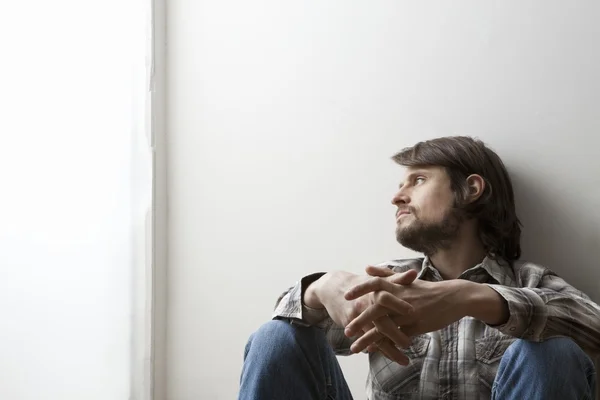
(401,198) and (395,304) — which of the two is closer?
(395,304)

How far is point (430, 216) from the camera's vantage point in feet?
4.93

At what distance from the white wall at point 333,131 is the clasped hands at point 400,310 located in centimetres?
45

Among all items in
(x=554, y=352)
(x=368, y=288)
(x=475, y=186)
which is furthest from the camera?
(x=475, y=186)

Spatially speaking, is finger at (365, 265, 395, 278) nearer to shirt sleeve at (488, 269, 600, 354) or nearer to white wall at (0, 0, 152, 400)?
shirt sleeve at (488, 269, 600, 354)

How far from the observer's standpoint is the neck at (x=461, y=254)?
1524 mm

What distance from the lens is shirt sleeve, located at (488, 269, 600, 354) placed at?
3.89 ft

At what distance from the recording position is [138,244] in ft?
6.68

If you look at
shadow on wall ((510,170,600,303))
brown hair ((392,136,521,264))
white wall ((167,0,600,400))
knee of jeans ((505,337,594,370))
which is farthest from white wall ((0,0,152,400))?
knee of jeans ((505,337,594,370))

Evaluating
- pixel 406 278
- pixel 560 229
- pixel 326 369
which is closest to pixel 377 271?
pixel 406 278

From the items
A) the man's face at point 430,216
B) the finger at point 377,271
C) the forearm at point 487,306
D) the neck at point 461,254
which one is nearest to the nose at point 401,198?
the man's face at point 430,216

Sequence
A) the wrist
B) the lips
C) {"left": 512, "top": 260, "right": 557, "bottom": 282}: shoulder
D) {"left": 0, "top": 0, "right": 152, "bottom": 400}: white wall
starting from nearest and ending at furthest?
1. the wrist
2. {"left": 512, "top": 260, "right": 557, "bottom": 282}: shoulder
3. the lips
4. {"left": 0, "top": 0, "right": 152, "bottom": 400}: white wall

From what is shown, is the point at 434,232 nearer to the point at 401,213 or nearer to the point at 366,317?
the point at 401,213

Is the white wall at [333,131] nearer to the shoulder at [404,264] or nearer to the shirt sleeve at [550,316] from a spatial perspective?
the shoulder at [404,264]

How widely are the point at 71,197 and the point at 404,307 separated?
1.21 m
